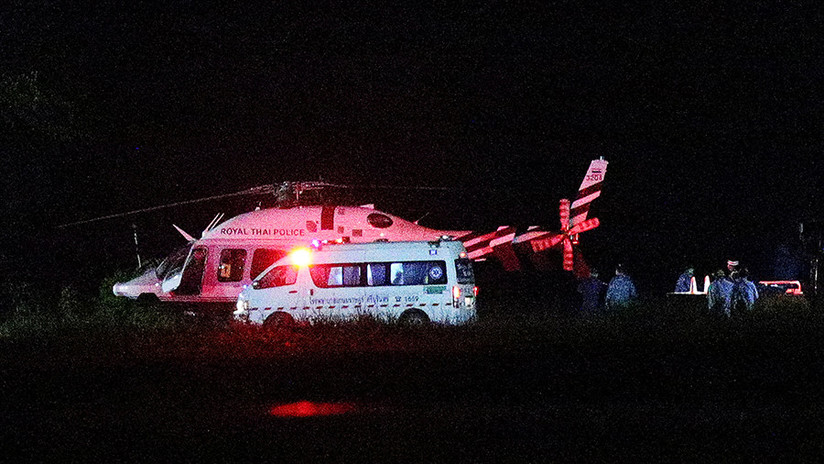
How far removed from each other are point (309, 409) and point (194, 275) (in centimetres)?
1280

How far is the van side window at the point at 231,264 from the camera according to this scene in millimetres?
20453

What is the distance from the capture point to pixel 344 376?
8578 millimetres

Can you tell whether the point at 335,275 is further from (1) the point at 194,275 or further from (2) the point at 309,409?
(2) the point at 309,409

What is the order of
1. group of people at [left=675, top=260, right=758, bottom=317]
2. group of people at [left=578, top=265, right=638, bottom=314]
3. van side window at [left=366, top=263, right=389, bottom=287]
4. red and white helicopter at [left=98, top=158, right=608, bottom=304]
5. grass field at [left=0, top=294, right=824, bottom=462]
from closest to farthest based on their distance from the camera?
grass field at [left=0, top=294, right=824, bottom=462], group of people at [left=675, top=260, right=758, bottom=317], group of people at [left=578, top=265, right=638, bottom=314], van side window at [left=366, top=263, right=389, bottom=287], red and white helicopter at [left=98, top=158, right=608, bottom=304]

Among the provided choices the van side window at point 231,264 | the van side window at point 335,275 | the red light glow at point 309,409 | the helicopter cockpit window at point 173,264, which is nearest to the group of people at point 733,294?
the red light glow at point 309,409

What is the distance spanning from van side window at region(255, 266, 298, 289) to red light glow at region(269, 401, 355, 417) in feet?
29.1

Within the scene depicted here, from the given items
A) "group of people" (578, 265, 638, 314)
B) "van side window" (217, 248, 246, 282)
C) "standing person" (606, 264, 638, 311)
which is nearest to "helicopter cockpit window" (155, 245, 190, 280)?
"van side window" (217, 248, 246, 282)

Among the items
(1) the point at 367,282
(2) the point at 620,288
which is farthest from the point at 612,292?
(1) the point at 367,282

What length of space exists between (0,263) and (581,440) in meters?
16.1

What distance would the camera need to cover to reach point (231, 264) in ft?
67.3

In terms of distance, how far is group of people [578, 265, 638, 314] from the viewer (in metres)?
13.0

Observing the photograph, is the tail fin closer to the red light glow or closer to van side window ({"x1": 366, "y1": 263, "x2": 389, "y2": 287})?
van side window ({"x1": 366, "y1": 263, "x2": 389, "y2": 287})

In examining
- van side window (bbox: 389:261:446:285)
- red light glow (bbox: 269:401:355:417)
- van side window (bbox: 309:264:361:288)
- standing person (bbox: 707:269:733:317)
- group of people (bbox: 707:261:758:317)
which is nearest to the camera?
red light glow (bbox: 269:401:355:417)

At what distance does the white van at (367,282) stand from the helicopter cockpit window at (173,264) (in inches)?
160
